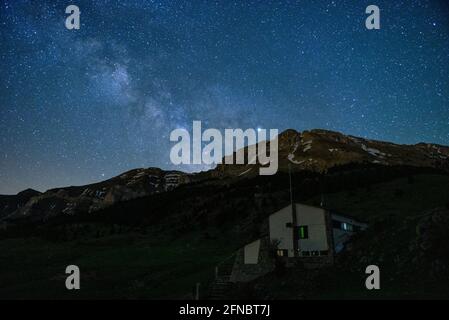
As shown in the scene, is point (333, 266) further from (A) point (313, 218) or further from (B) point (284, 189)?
(B) point (284, 189)

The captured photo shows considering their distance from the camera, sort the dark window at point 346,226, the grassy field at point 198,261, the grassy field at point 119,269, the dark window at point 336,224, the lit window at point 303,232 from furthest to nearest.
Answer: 1. the grassy field at point 119,269
2. the dark window at point 346,226
3. the lit window at point 303,232
4. the dark window at point 336,224
5. the grassy field at point 198,261

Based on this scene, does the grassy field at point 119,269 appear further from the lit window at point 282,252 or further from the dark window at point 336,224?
the dark window at point 336,224

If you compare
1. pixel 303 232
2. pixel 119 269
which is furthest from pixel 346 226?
pixel 119 269

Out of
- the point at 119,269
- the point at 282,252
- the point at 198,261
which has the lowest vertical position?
the point at 119,269

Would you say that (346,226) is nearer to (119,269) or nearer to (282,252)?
(282,252)

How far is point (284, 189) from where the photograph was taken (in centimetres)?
14775

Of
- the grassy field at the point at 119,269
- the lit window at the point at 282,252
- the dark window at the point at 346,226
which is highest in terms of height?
the dark window at the point at 346,226

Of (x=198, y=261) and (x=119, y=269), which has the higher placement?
(x=198, y=261)

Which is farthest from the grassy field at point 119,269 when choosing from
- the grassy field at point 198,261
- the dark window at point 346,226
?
the dark window at point 346,226

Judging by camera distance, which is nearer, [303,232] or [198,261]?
[303,232]

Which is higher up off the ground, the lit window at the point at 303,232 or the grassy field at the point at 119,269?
the lit window at the point at 303,232

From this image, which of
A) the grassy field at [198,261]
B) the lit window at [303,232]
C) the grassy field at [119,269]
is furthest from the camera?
the grassy field at [119,269]
